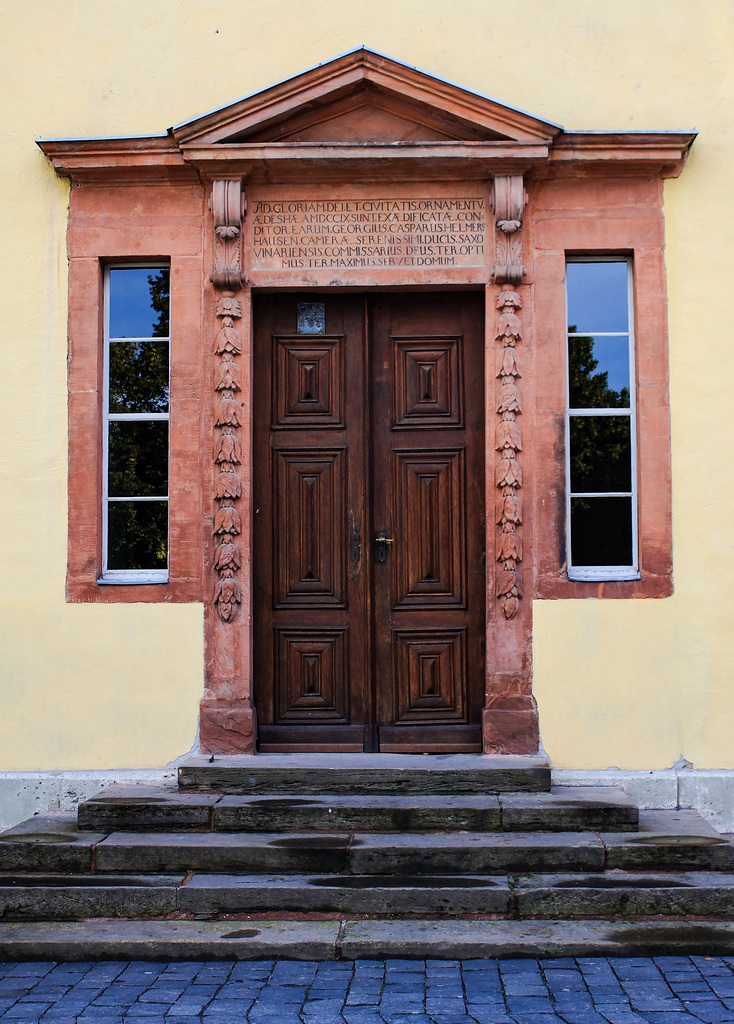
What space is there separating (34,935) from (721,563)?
169 inches

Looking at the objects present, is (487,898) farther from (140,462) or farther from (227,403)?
(140,462)

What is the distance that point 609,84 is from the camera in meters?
6.18

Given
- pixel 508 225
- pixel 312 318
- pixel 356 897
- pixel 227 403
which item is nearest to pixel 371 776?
pixel 356 897

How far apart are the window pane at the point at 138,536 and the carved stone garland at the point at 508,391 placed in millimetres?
2106

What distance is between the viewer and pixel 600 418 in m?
6.23

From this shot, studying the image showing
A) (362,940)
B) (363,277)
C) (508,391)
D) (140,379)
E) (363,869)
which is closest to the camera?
(362,940)

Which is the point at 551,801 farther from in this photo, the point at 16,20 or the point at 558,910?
the point at 16,20

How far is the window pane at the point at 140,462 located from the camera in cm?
631

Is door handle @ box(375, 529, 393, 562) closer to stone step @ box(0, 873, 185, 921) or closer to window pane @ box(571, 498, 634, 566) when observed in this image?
window pane @ box(571, 498, 634, 566)

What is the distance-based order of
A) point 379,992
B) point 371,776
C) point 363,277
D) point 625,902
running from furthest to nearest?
point 363,277 < point 371,776 < point 625,902 < point 379,992

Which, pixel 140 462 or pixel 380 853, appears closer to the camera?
pixel 380 853

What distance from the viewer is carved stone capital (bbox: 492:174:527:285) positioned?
6.03 meters

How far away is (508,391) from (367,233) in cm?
132

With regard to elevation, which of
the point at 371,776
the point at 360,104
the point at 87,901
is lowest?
the point at 87,901
